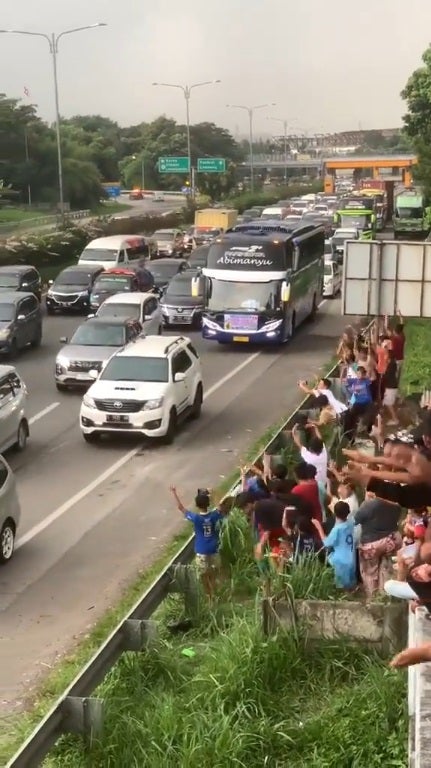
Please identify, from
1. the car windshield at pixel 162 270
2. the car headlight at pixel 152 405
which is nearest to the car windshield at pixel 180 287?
the car windshield at pixel 162 270

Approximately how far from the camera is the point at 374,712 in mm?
8281

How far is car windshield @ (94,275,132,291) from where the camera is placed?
113ft

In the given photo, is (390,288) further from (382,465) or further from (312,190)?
(312,190)

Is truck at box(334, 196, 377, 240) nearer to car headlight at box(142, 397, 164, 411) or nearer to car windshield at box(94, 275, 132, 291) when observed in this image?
car windshield at box(94, 275, 132, 291)

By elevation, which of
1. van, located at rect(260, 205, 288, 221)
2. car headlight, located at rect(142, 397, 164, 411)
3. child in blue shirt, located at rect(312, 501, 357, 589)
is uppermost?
Result: child in blue shirt, located at rect(312, 501, 357, 589)

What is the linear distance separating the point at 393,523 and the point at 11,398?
30.1 ft

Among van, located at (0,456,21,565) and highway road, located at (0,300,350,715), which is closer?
highway road, located at (0,300,350,715)

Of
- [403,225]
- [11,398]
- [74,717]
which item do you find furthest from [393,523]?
[403,225]

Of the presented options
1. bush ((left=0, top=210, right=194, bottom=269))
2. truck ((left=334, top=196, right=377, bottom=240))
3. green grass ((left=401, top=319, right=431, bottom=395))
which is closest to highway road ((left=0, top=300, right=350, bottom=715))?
green grass ((left=401, top=319, right=431, bottom=395))

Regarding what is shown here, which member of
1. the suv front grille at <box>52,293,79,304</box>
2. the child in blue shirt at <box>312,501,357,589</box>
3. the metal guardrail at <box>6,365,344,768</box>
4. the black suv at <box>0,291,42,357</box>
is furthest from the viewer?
the suv front grille at <box>52,293,79,304</box>

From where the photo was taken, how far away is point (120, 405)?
724 inches

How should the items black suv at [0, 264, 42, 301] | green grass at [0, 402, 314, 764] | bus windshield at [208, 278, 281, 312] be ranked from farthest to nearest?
black suv at [0, 264, 42, 301] < bus windshield at [208, 278, 281, 312] < green grass at [0, 402, 314, 764]

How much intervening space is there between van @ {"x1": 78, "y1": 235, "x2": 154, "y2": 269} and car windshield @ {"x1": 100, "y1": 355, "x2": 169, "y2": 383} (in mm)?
21018

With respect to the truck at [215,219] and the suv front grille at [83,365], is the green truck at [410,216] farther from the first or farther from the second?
the suv front grille at [83,365]
